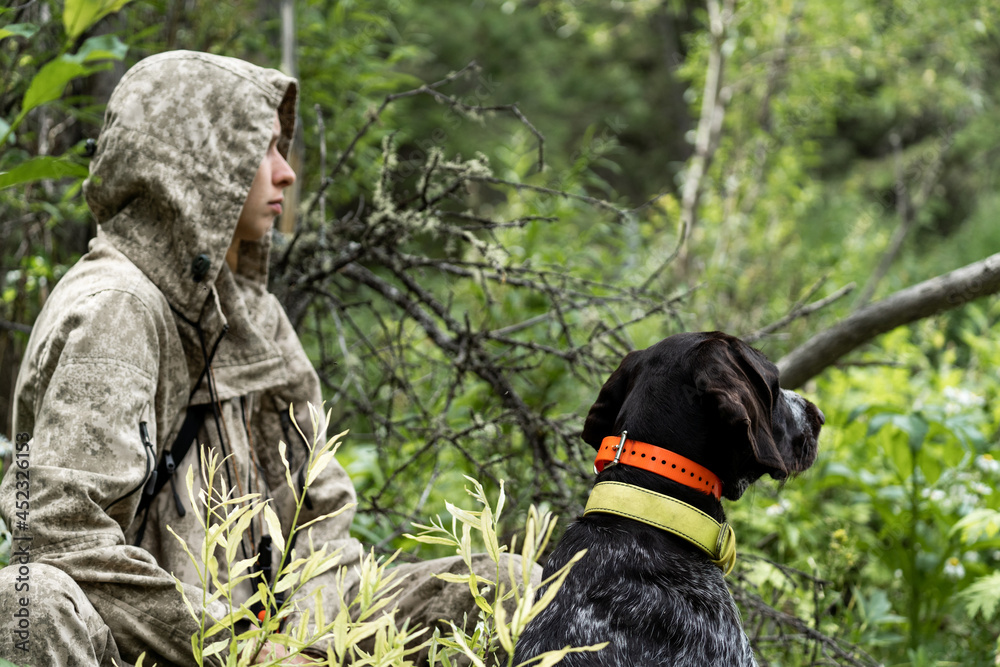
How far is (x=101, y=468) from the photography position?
1.90 metres

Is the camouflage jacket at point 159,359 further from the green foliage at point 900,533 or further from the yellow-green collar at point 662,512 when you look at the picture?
the green foliage at point 900,533

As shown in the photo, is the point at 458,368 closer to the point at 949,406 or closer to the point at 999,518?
the point at 999,518

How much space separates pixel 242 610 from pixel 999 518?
3.47 m

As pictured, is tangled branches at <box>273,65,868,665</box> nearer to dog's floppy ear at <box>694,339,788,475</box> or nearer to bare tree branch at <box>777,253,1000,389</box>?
bare tree branch at <box>777,253,1000,389</box>

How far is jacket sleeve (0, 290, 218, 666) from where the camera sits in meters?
1.83

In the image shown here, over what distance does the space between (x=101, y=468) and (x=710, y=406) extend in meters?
1.51

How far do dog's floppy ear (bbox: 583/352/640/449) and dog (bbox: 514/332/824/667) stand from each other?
0.05 metres

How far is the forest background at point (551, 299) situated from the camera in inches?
129

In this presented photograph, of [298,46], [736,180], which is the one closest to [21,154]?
[298,46]

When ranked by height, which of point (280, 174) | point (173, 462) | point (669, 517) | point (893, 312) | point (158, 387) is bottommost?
point (173, 462)

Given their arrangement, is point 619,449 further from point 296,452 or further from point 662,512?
point 296,452

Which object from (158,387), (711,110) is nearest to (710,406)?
(158,387)

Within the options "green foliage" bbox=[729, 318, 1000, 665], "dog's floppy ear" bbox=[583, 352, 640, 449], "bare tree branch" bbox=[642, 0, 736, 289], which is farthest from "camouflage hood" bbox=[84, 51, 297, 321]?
"bare tree branch" bbox=[642, 0, 736, 289]

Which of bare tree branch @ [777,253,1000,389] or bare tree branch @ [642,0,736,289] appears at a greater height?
bare tree branch @ [642,0,736,289]
